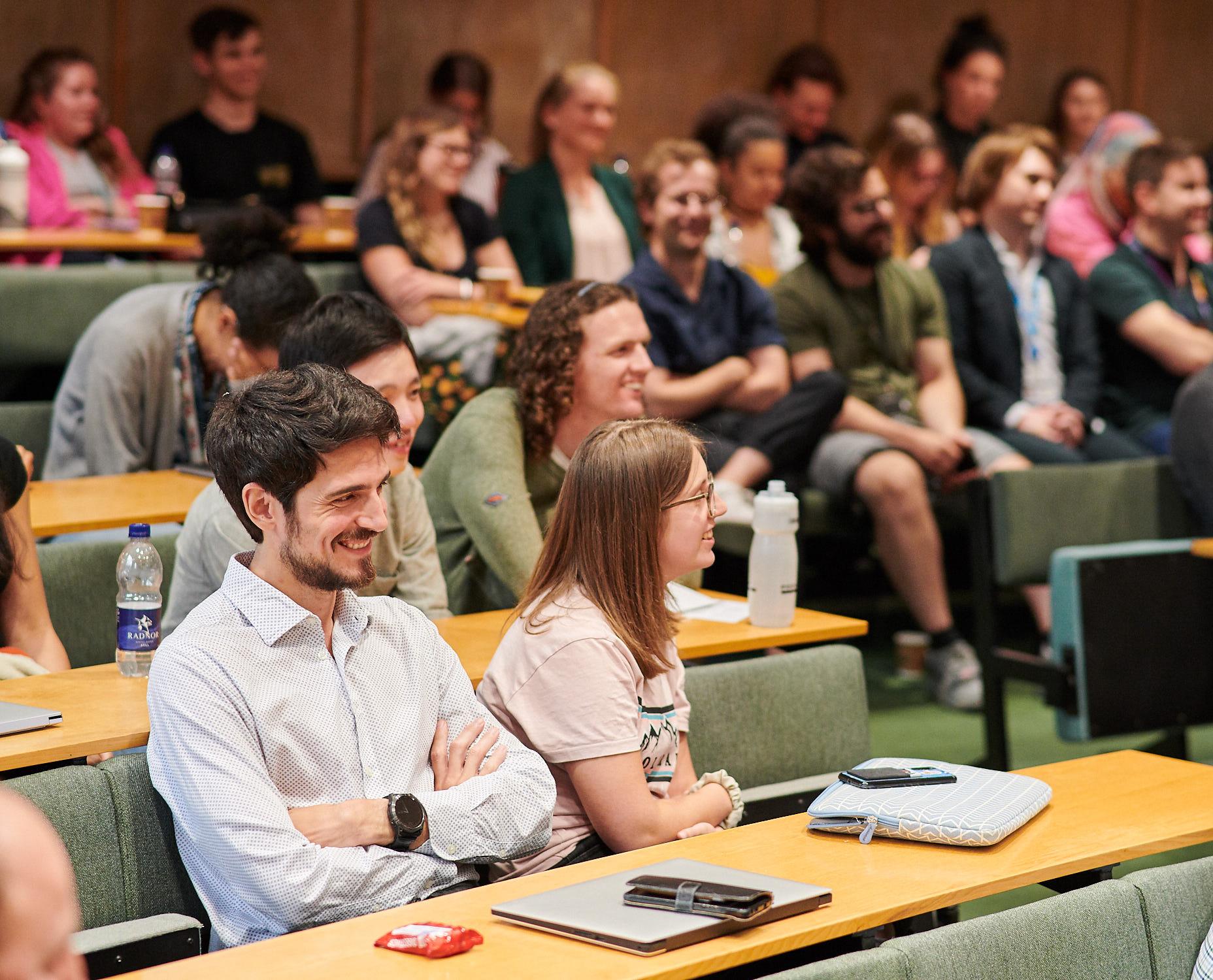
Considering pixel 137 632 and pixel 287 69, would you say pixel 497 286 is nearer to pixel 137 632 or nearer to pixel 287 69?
pixel 137 632

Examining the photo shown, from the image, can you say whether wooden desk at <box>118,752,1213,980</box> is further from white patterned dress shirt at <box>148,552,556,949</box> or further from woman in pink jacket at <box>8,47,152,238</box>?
woman in pink jacket at <box>8,47,152,238</box>

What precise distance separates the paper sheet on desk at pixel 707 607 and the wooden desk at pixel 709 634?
3 centimetres

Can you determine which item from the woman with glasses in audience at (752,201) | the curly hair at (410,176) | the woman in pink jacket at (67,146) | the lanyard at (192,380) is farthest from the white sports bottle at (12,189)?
the woman with glasses in audience at (752,201)

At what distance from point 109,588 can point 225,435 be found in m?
1.04

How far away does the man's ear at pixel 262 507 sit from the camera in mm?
2002

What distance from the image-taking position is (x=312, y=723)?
6.49 ft

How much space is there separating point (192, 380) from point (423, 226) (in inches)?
61.3

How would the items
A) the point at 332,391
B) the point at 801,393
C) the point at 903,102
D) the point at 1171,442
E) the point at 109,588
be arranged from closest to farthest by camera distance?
the point at 332,391, the point at 109,588, the point at 1171,442, the point at 801,393, the point at 903,102

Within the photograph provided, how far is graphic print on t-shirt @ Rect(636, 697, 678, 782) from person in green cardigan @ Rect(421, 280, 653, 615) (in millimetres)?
751

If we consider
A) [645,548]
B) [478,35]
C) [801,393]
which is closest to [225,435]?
[645,548]

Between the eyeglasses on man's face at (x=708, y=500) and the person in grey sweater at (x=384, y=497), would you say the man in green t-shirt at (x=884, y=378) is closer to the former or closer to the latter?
the person in grey sweater at (x=384, y=497)

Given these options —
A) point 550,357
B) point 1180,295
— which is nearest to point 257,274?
point 550,357

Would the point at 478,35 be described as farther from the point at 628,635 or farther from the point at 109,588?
the point at 628,635

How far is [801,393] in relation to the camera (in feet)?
14.7
